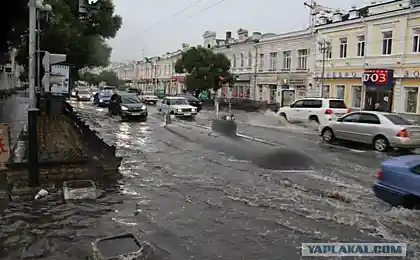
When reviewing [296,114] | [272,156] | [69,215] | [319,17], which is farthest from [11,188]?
[319,17]

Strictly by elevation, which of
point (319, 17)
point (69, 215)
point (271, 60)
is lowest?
point (69, 215)

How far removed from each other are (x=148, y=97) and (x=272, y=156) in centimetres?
3948

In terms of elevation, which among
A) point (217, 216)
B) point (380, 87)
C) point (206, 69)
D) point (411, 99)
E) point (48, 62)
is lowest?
point (217, 216)

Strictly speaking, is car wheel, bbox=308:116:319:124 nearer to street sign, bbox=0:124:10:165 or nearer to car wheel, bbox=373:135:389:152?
car wheel, bbox=373:135:389:152

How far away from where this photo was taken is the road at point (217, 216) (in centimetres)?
558

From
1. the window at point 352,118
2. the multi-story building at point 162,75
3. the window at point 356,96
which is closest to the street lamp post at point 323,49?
the window at point 356,96

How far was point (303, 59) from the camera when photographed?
41.2m

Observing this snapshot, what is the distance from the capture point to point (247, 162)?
1208 centimetres

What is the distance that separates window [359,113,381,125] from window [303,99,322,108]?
6867 millimetres

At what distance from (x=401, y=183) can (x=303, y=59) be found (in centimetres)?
3564

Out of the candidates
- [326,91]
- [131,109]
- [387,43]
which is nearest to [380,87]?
[387,43]

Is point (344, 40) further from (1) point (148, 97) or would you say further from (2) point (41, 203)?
(2) point (41, 203)

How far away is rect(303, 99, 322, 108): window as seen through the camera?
23.4 metres

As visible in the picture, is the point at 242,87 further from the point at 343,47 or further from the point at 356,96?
the point at 356,96
